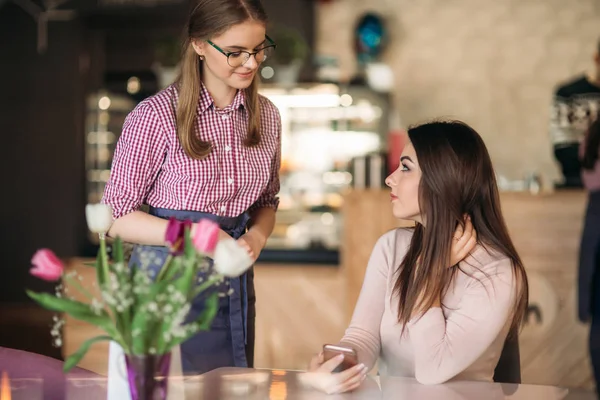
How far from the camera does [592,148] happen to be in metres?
3.81

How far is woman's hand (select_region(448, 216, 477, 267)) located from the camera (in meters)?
1.88

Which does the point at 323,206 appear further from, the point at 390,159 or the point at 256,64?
the point at 256,64

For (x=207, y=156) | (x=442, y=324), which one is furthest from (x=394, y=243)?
(x=207, y=156)

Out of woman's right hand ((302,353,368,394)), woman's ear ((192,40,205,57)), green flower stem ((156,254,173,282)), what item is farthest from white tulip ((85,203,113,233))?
woman's ear ((192,40,205,57))

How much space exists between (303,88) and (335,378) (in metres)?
3.70

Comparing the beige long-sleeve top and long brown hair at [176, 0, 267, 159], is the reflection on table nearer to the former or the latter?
the beige long-sleeve top

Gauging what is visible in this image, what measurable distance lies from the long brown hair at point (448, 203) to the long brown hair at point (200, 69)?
1.57 ft

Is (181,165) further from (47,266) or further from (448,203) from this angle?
(47,266)

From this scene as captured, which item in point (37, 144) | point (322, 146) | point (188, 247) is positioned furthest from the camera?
point (37, 144)

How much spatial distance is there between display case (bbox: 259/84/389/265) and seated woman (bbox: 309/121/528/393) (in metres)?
3.03

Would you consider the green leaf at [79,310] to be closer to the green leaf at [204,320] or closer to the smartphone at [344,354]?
the green leaf at [204,320]

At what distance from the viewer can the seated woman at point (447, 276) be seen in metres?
1.79

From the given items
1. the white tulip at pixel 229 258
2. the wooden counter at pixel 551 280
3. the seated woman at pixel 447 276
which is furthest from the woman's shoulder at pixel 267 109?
the wooden counter at pixel 551 280

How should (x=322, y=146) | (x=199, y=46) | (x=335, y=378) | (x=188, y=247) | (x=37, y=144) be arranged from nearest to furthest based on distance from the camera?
(x=188, y=247) → (x=335, y=378) → (x=199, y=46) → (x=322, y=146) → (x=37, y=144)
